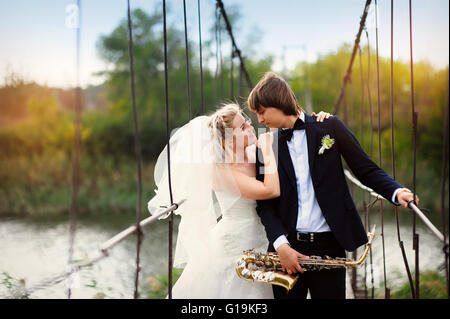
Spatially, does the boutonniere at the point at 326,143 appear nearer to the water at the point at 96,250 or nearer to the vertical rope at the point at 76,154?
the vertical rope at the point at 76,154

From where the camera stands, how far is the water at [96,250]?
4.88 meters

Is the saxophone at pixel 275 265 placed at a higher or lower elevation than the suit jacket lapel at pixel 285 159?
lower

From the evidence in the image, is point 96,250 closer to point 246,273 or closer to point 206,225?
point 206,225

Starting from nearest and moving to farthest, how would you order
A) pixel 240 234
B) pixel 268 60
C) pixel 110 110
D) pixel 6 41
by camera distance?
1. pixel 240 234
2. pixel 6 41
3. pixel 110 110
4. pixel 268 60

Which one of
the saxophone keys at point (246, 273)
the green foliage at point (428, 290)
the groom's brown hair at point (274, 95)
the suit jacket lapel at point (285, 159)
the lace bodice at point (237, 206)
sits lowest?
the green foliage at point (428, 290)

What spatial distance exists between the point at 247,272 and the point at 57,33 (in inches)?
605

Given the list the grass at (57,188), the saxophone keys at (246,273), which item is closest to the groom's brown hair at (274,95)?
the saxophone keys at (246,273)

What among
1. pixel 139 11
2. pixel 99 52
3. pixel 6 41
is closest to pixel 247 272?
pixel 6 41

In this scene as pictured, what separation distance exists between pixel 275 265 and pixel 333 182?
36cm

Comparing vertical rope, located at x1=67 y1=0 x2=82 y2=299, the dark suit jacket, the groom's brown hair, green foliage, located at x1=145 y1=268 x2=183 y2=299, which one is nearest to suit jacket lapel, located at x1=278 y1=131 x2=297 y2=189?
the dark suit jacket

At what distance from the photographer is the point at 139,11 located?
21.4 meters

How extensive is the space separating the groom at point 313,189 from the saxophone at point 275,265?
0.03m
